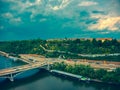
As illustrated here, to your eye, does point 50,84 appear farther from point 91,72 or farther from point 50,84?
point 91,72

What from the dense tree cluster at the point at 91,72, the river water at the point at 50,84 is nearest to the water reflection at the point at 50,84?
the river water at the point at 50,84

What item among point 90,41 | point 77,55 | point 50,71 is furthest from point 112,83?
point 90,41

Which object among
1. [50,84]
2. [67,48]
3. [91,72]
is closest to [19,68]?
[50,84]

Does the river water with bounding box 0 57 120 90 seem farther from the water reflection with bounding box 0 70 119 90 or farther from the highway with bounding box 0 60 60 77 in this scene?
the highway with bounding box 0 60 60 77

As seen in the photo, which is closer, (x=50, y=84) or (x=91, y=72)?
(x=50, y=84)

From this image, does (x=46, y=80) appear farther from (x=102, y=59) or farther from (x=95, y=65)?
(x=102, y=59)

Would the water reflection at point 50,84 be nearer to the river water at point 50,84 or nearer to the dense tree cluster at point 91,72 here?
the river water at point 50,84
